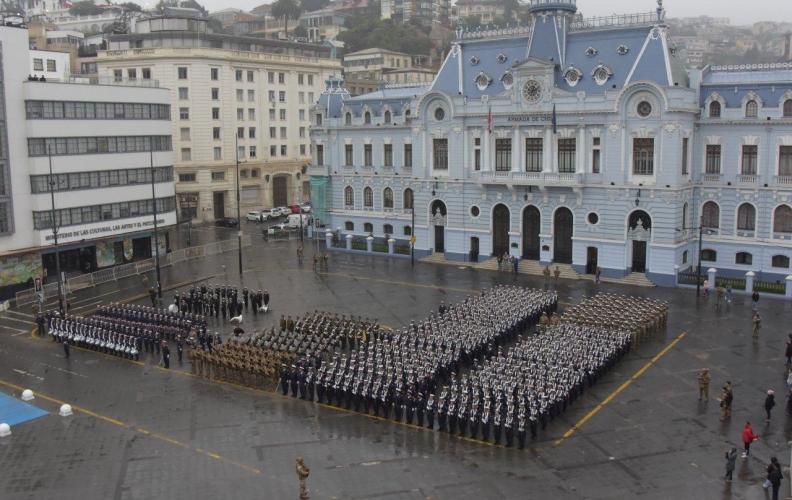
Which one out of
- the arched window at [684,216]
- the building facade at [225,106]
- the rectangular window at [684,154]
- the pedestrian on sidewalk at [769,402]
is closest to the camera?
the pedestrian on sidewalk at [769,402]

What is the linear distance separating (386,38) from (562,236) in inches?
3454

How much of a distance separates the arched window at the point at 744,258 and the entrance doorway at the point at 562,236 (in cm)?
1045

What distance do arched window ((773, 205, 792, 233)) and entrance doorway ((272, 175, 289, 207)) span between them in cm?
5545

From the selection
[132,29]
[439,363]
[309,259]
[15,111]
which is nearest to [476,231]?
[309,259]

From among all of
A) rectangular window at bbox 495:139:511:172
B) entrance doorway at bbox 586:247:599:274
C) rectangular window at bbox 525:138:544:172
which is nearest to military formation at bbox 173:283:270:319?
rectangular window at bbox 495:139:511:172

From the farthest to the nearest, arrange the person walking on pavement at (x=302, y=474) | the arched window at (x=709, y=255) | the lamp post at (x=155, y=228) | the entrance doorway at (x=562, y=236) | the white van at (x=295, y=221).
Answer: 1. the white van at (x=295, y=221)
2. the entrance doorway at (x=562, y=236)
3. the arched window at (x=709, y=255)
4. the lamp post at (x=155, y=228)
5. the person walking on pavement at (x=302, y=474)

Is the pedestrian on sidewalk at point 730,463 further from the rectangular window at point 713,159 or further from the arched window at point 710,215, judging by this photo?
the rectangular window at point 713,159

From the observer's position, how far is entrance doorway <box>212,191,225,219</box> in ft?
272

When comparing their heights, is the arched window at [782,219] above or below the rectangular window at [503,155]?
below

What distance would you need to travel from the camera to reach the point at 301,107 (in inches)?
3612

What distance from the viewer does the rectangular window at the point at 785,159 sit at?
4750cm

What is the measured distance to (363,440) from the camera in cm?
2669

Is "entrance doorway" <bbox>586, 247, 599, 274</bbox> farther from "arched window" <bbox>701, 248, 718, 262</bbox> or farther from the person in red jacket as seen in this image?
the person in red jacket

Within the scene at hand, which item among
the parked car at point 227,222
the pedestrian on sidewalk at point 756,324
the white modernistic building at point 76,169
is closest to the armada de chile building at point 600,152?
the pedestrian on sidewalk at point 756,324
